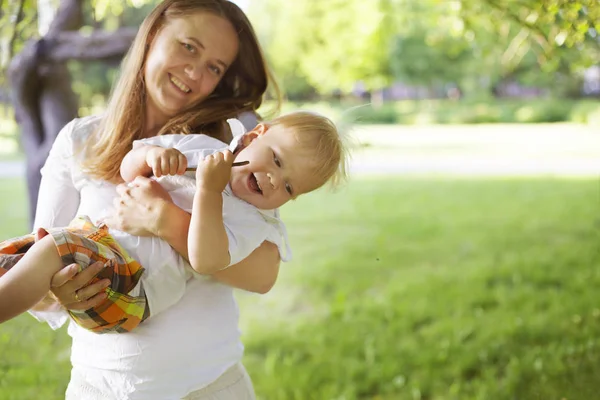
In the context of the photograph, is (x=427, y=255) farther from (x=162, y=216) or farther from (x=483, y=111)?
(x=483, y=111)

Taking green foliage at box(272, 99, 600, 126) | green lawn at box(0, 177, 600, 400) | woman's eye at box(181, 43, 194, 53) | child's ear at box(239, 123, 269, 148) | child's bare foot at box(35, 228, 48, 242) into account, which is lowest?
green foliage at box(272, 99, 600, 126)

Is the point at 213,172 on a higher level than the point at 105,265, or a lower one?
higher

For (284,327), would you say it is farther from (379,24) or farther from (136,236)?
(136,236)

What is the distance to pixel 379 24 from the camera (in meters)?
5.85

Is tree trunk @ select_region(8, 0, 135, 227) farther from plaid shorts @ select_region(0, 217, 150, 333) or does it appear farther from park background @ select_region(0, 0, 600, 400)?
plaid shorts @ select_region(0, 217, 150, 333)

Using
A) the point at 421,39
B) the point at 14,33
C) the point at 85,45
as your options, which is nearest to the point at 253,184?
the point at 14,33

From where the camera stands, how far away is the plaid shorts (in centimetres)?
134

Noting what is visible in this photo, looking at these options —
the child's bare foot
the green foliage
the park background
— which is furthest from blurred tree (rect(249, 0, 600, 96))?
the child's bare foot

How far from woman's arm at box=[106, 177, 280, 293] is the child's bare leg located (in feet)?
0.64

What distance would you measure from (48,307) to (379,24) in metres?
4.69

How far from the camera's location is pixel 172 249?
152 centimetres

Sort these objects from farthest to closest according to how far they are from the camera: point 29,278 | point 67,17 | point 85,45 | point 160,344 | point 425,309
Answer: point 425,309 → point 67,17 → point 85,45 → point 160,344 → point 29,278

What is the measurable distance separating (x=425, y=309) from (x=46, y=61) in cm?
291

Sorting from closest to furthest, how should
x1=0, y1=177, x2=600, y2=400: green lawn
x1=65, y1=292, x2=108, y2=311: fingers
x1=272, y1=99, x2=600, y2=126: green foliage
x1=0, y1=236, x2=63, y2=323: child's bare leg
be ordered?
x1=0, y1=236, x2=63, y2=323: child's bare leg < x1=65, y1=292, x2=108, y2=311: fingers < x1=0, y1=177, x2=600, y2=400: green lawn < x1=272, y1=99, x2=600, y2=126: green foliage
